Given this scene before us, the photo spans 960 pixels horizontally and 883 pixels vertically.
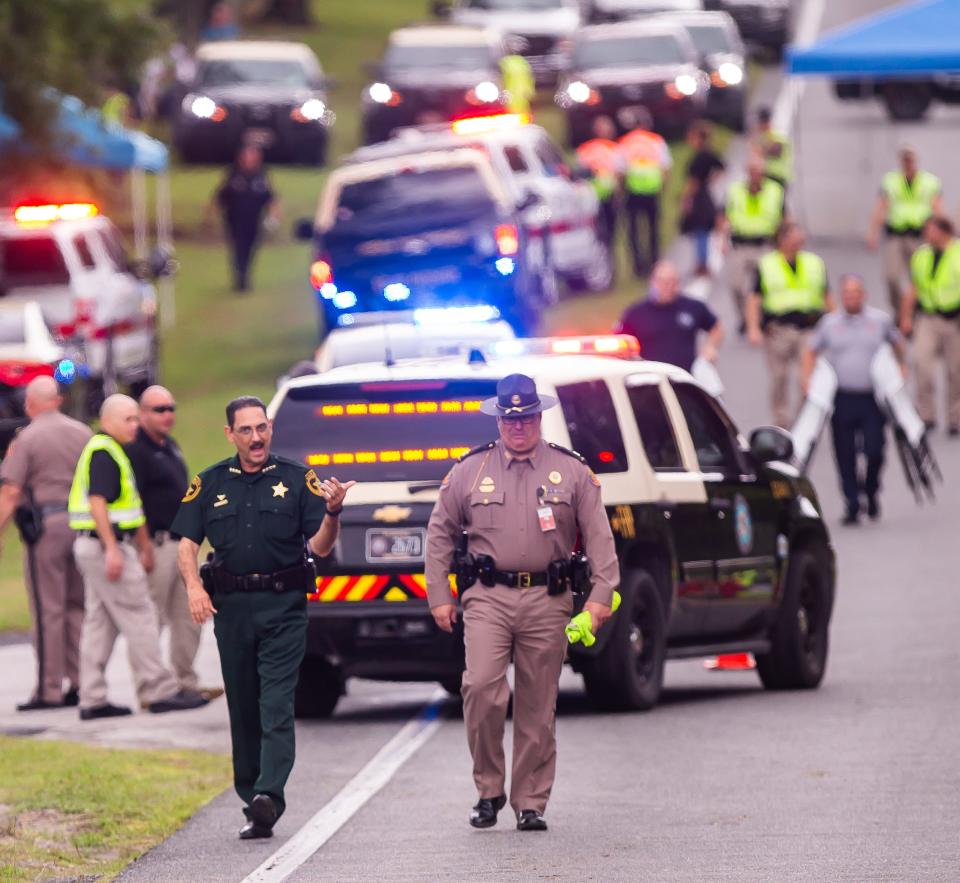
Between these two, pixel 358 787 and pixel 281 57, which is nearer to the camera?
pixel 358 787

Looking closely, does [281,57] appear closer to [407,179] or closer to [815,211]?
[815,211]

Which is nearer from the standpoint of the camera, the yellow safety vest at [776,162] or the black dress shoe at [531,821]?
the black dress shoe at [531,821]

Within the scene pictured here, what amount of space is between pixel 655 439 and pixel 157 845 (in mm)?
4342

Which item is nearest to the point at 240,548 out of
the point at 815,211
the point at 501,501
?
the point at 501,501

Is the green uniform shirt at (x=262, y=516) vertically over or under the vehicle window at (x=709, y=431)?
over

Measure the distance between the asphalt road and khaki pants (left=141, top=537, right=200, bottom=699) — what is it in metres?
0.94

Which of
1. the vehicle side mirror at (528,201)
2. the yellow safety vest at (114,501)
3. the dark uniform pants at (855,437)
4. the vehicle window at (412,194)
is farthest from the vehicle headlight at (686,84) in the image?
the yellow safety vest at (114,501)

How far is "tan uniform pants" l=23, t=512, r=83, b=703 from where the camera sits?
15.0m

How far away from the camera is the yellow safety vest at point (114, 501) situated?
562 inches

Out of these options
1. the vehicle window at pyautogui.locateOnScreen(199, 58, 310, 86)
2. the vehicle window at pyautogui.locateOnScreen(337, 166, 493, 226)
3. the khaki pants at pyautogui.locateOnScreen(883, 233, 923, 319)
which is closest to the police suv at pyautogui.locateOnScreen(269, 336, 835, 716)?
the vehicle window at pyautogui.locateOnScreen(337, 166, 493, 226)

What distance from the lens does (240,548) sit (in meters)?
10.4

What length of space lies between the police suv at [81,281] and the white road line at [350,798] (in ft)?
41.5

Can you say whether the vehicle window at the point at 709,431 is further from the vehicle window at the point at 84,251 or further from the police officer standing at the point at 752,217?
the vehicle window at the point at 84,251

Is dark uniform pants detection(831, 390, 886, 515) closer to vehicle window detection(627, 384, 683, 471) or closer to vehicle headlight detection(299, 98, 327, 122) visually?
vehicle window detection(627, 384, 683, 471)
